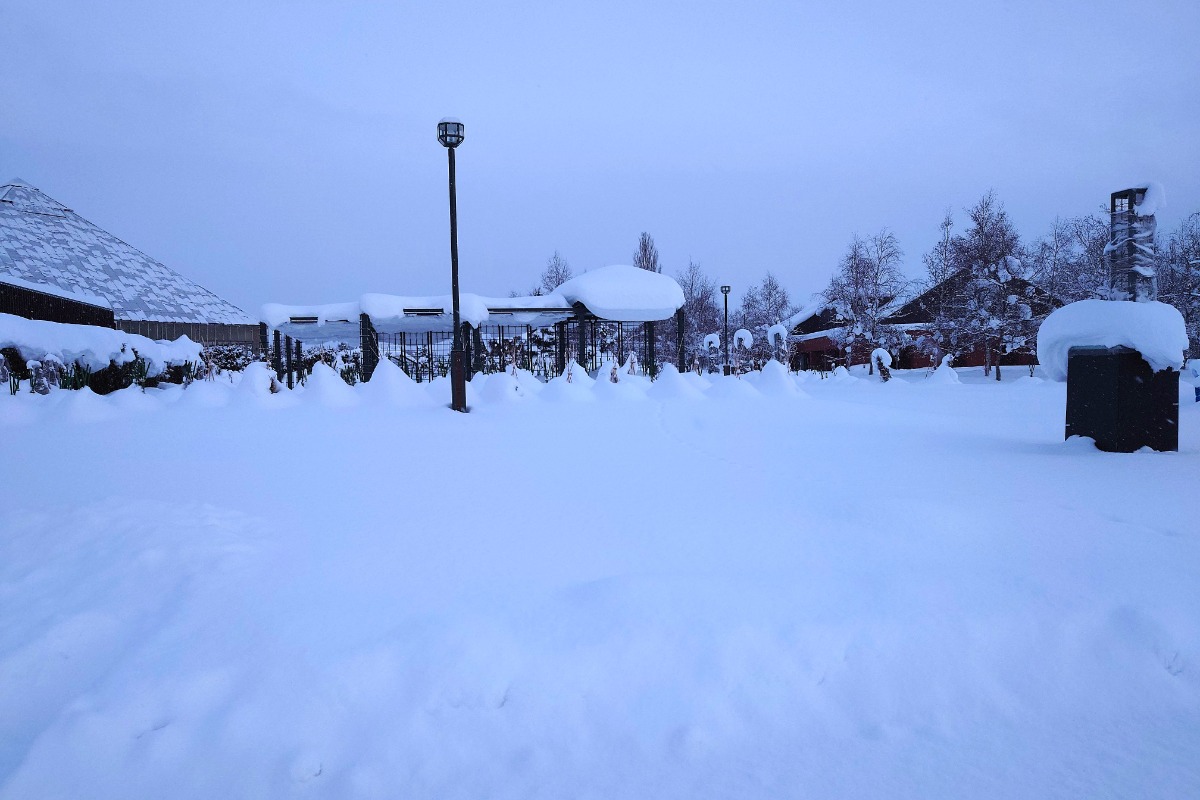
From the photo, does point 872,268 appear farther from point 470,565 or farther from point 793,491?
point 470,565

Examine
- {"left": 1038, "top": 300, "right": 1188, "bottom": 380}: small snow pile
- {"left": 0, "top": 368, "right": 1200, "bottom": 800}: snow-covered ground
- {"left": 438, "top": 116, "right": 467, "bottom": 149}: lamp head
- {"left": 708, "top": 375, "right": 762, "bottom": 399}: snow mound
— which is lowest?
{"left": 0, "top": 368, "right": 1200, "bottom": 800}: snow-covered ground

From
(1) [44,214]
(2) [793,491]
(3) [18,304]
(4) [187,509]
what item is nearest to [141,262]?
(1) [44,214]

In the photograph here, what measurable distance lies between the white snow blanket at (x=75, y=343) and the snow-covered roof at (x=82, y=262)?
15921mm

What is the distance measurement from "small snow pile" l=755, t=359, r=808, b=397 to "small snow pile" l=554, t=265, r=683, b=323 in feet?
10.6

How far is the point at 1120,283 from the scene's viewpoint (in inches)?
225

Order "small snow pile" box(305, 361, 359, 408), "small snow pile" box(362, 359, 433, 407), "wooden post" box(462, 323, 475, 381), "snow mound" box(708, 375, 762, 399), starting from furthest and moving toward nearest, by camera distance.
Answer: "wooden post" box(462, 323, 475, 381), "snow mound" box(708, 375, 762, 399), "small snow pile" box(362, 359, 433, 407), "small snow pile" box(305, 361, 359, 408)

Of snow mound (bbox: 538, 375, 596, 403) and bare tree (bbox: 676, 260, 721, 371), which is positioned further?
bare tree (bbox: 676, 260, 721, 371)

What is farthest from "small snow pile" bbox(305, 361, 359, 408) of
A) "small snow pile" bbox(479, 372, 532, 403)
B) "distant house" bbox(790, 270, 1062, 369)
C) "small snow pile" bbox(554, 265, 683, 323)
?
"distant house" bbox(790, 270, 1062, 369)

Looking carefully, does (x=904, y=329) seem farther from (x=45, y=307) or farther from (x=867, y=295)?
(x=45, y=307)

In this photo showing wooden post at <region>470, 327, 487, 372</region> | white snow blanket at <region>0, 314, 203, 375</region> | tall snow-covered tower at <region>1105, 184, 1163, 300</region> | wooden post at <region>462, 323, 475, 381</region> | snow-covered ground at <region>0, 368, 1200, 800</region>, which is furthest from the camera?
wooden post at <region>470, 327, 487, 372</region>

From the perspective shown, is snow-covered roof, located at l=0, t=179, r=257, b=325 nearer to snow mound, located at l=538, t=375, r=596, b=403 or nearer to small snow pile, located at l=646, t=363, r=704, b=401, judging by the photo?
snow mound, located at l=538, t=375, r=596, b=403

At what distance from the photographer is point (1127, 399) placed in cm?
523

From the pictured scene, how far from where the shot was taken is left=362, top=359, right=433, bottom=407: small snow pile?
9000 mm

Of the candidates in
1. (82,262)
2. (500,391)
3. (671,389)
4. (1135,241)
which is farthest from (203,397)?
(82,262)
